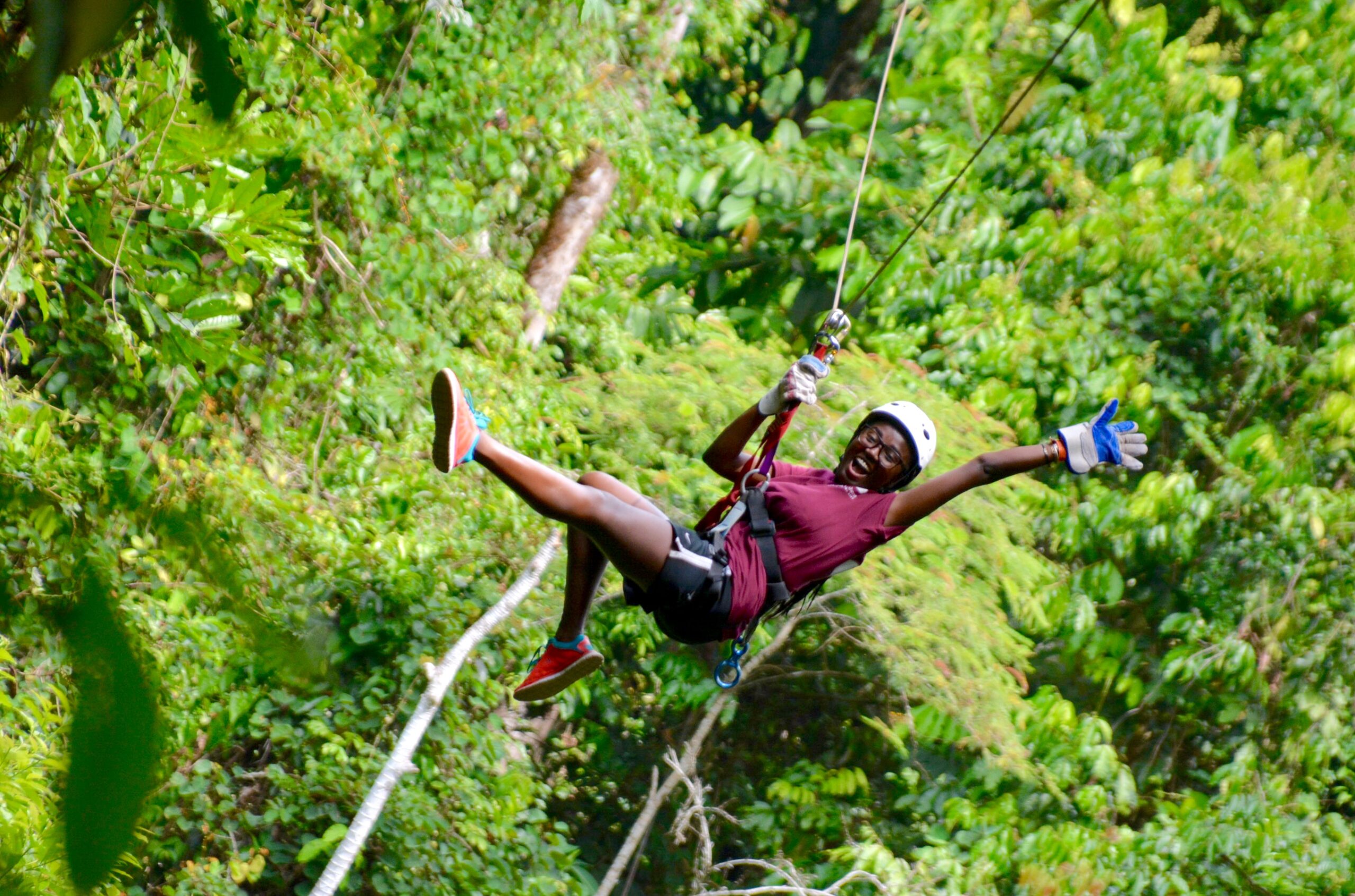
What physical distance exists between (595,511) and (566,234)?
5.20 meters

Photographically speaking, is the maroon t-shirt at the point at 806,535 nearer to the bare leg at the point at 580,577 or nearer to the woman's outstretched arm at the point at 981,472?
the woman's outstretched arm at the point at 981,472

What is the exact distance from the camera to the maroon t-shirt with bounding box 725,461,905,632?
9.80 ft

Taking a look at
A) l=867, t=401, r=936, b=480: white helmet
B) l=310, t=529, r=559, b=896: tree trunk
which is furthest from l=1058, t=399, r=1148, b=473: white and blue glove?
l=310, t=529, r=559, b=896: tree trunk

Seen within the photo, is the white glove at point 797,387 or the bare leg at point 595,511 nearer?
the bare leg at point 595,511

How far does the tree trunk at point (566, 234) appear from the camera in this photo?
7.79 meters

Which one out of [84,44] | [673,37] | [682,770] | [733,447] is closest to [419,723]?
[682,770]

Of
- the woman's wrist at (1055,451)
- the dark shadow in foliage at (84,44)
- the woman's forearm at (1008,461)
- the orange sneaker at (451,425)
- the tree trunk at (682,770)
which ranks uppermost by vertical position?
the dark shadow in foliage at (84,44)

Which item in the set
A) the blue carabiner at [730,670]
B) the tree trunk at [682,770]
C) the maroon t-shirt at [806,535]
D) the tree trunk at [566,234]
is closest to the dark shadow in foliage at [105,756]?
the maroon t-shirt at [806,535]

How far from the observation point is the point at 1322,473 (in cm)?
709

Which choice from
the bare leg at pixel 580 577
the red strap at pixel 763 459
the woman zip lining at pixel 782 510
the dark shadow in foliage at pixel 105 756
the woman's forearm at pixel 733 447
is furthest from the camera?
the bare leg at pixel 580 577

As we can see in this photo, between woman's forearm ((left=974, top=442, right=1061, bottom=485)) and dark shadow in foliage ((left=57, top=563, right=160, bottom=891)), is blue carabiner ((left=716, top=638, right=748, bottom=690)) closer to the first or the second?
woman's forearm ((left=974, top=442, right=1061, bottom=485))

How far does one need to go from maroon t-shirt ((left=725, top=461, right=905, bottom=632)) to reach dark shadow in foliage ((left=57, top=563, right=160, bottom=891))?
2547mm

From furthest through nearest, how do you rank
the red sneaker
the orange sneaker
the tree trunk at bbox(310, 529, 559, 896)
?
the tree trunk at bbox(310, 529, 559, 896)
the red sneaker
the orange sneaker

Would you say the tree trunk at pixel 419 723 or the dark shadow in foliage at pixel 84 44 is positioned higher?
the dark shadow in foliage at pixel 84 44
